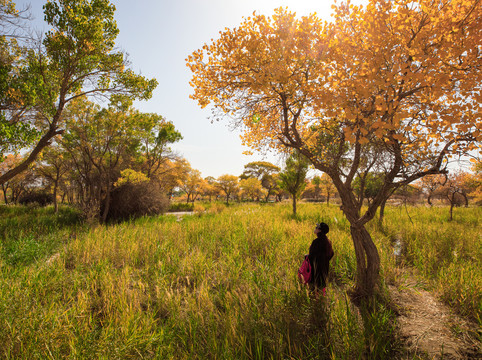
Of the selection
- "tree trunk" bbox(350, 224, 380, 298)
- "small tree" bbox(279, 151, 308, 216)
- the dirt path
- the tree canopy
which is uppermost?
the tree canopy

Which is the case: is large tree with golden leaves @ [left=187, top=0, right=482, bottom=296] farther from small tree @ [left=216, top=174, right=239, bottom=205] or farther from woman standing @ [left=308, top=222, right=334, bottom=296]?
small tree @ [left=216, top=174, right=239, bottom=205]

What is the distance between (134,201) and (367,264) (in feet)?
46.7

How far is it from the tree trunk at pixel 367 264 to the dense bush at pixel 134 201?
13189 mm

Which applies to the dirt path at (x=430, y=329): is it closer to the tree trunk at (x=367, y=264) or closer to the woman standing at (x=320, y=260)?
the tree trunk at (x=367, y=264)

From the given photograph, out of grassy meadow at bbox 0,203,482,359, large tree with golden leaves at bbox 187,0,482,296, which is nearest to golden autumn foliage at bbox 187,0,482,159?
large tree with golden leaves at bbox 187,0,482,296

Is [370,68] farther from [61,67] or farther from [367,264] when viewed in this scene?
[61,67]

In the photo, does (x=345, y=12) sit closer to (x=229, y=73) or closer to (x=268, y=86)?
(x=268, y=86)

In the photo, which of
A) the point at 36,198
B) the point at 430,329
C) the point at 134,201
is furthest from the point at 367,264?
the point at 36,198

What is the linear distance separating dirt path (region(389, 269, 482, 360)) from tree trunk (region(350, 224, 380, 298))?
17.3 inches

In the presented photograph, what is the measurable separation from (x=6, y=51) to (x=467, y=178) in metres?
27.8

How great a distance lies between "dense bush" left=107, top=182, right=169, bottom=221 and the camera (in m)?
13.2

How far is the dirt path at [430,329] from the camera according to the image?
7.44 feet

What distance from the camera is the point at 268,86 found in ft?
10.8

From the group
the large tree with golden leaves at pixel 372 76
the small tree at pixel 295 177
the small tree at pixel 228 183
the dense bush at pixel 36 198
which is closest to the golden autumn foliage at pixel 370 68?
the large tree with golden leaves at pixel 372 76
